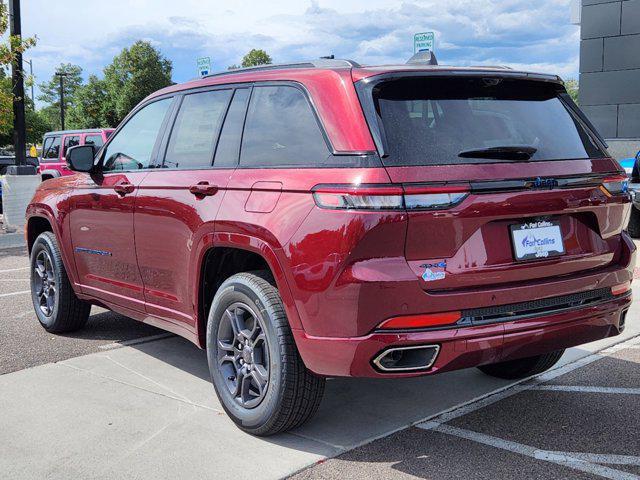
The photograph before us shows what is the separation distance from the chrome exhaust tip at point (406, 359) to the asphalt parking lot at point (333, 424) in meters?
0.50

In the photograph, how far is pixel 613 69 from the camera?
19172 millimetres

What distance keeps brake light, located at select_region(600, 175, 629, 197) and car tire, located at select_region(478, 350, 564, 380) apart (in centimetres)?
119

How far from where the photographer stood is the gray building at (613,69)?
61.5 ft

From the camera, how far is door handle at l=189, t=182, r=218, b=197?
3827 mm

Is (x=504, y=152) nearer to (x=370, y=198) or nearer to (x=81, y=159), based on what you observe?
(x=370, y=198)

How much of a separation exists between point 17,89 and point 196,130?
11.6 metres

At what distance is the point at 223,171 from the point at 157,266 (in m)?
0.86

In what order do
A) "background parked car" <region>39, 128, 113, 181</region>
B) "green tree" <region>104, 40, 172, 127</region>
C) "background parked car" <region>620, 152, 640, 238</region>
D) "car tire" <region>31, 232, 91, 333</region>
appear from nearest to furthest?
1. "car tire" <region>31, 232, 91, 333</region>
2. "background parked car" <region>620, 152, 640, 238</region>
3. "background parked car" <region>39, 128, 113, 181</region>
4. "green tree" <region>104, 40, 172, 127</region>

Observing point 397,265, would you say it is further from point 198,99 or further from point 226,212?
point 198,99

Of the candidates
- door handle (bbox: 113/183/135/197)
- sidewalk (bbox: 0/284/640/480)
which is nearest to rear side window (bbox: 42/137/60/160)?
sidewalk (bbox: 0/284/640/480)

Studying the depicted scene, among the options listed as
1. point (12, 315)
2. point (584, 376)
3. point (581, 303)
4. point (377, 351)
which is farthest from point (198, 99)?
point (12, 315)

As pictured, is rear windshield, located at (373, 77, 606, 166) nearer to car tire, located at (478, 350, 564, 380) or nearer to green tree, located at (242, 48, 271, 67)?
car tire, located at (478, 350, 564, 380)

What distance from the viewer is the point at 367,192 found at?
302cm

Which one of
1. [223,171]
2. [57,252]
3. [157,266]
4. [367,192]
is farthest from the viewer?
[57,252]
